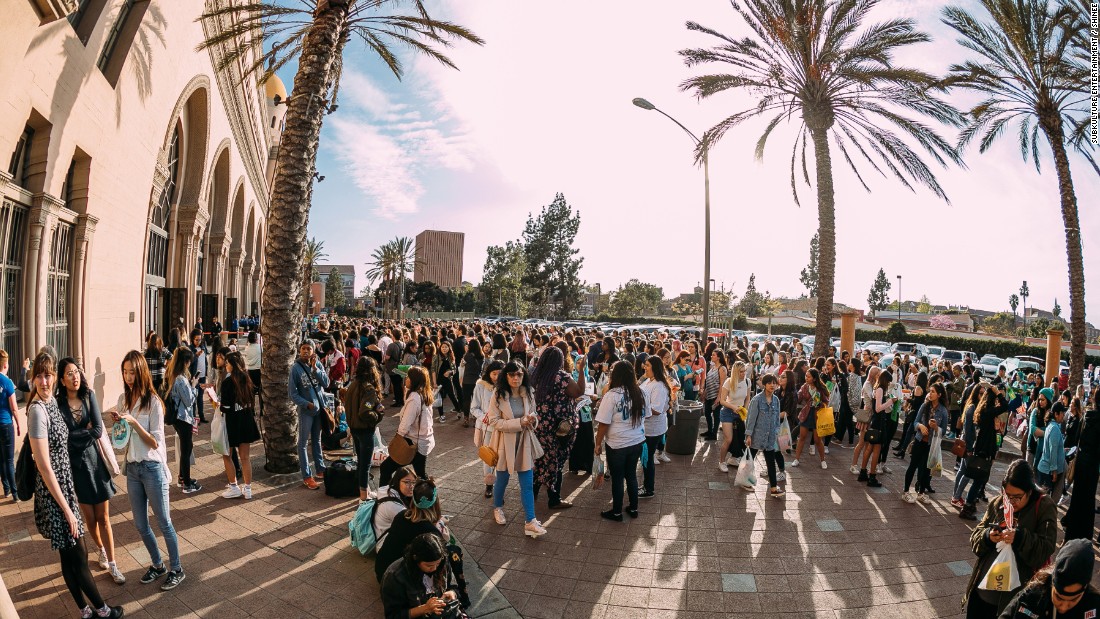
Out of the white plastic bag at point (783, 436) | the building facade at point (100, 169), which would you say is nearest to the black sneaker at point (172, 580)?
the building facade at point (100, 169)

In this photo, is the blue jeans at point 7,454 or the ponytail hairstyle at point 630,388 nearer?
the blue jeans at point 7,454

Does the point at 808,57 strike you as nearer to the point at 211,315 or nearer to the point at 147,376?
the point at 147,376

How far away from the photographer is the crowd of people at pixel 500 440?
355 cm

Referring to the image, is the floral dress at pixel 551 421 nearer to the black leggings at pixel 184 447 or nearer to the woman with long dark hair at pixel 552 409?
the woman with long dark hair at pixel 552 409

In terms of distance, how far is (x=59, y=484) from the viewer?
12.2 feet

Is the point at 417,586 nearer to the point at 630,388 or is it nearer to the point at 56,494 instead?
the point at 56,494

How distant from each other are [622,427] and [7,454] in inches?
245

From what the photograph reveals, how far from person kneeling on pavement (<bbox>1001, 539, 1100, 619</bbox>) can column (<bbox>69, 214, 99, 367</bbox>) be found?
12602 mm

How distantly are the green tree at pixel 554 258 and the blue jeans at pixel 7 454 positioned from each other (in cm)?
6073

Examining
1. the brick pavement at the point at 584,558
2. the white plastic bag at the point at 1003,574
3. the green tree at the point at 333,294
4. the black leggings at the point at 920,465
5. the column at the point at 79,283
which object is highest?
the green tree at the point at 333,294

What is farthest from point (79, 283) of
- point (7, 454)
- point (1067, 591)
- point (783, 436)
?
point (1067, 591)

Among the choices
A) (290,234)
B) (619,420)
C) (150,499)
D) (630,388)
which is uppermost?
(290,234)

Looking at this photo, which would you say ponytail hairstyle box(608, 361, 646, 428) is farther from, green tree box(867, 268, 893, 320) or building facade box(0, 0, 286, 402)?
green tree box(867, 268, 893, 320)

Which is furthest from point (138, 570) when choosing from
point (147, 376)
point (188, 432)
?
point (188, 432)
